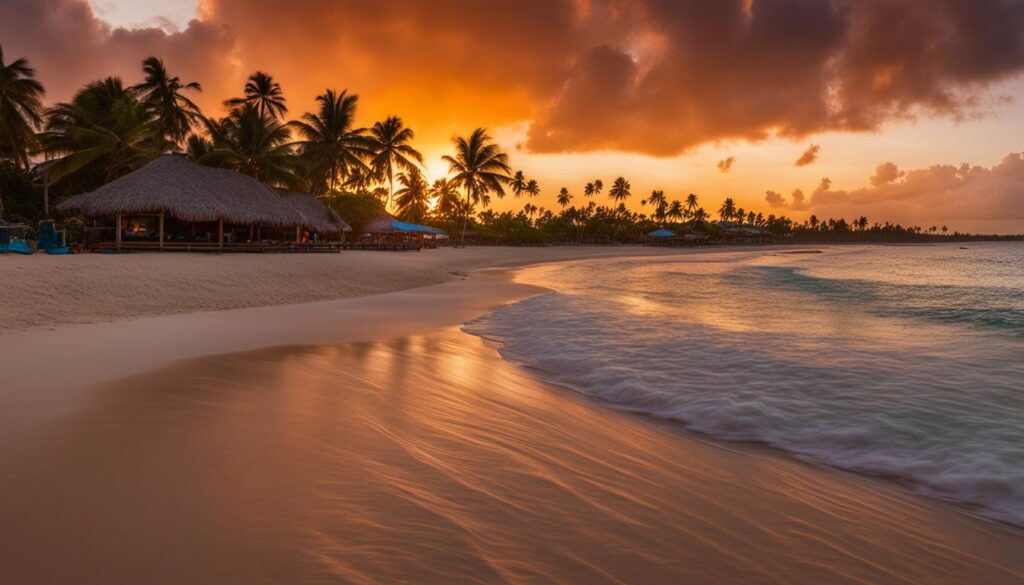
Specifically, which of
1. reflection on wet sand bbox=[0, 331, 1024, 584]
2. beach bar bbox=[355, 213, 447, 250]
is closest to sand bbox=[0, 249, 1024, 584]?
reflection on wet sand bbox=[0, 331, 1024, 584]

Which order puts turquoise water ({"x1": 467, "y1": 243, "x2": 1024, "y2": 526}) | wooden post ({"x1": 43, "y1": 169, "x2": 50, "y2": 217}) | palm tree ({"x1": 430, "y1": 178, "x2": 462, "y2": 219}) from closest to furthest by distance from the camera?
turquoise water ({"x1": 467, "y1": 243, "x2": 1024, "y2": 526})
wooden post ({"x1": 43, "y1": 169, "x2": 50, "y2": 217})
palm tree ({"x1": 430, "y1": 178, "x2": 462, "y2": 219})

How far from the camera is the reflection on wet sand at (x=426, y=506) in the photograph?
223 centimetres

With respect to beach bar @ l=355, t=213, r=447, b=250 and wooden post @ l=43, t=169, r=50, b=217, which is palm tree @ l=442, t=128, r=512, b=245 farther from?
wooden post @ l=43, t=169, r=50, b=217

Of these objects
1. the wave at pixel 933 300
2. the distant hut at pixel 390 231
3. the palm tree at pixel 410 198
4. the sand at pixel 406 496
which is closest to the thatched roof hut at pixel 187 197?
the distant hut at pixel 390 231

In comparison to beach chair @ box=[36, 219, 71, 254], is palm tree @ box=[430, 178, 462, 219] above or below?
above

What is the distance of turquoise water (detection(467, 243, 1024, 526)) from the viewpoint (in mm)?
4277

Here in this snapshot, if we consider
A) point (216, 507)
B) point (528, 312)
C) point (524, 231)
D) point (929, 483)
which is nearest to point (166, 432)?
point (216, 507)

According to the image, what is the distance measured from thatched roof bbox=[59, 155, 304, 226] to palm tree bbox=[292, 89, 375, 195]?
10.3 meters

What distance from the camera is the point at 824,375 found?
6816mm

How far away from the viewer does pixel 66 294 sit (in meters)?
10.5

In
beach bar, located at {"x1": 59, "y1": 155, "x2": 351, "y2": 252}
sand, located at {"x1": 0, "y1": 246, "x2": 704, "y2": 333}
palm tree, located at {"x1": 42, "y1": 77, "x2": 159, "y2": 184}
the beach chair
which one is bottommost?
sand, located at {"x1": 0, "y1": 246, "x2": 704, "y2": 333}

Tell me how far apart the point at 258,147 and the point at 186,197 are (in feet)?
30.7

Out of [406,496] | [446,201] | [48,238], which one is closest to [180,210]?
[48,238]

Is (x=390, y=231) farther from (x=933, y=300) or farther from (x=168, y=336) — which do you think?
(x=933, y=300)
